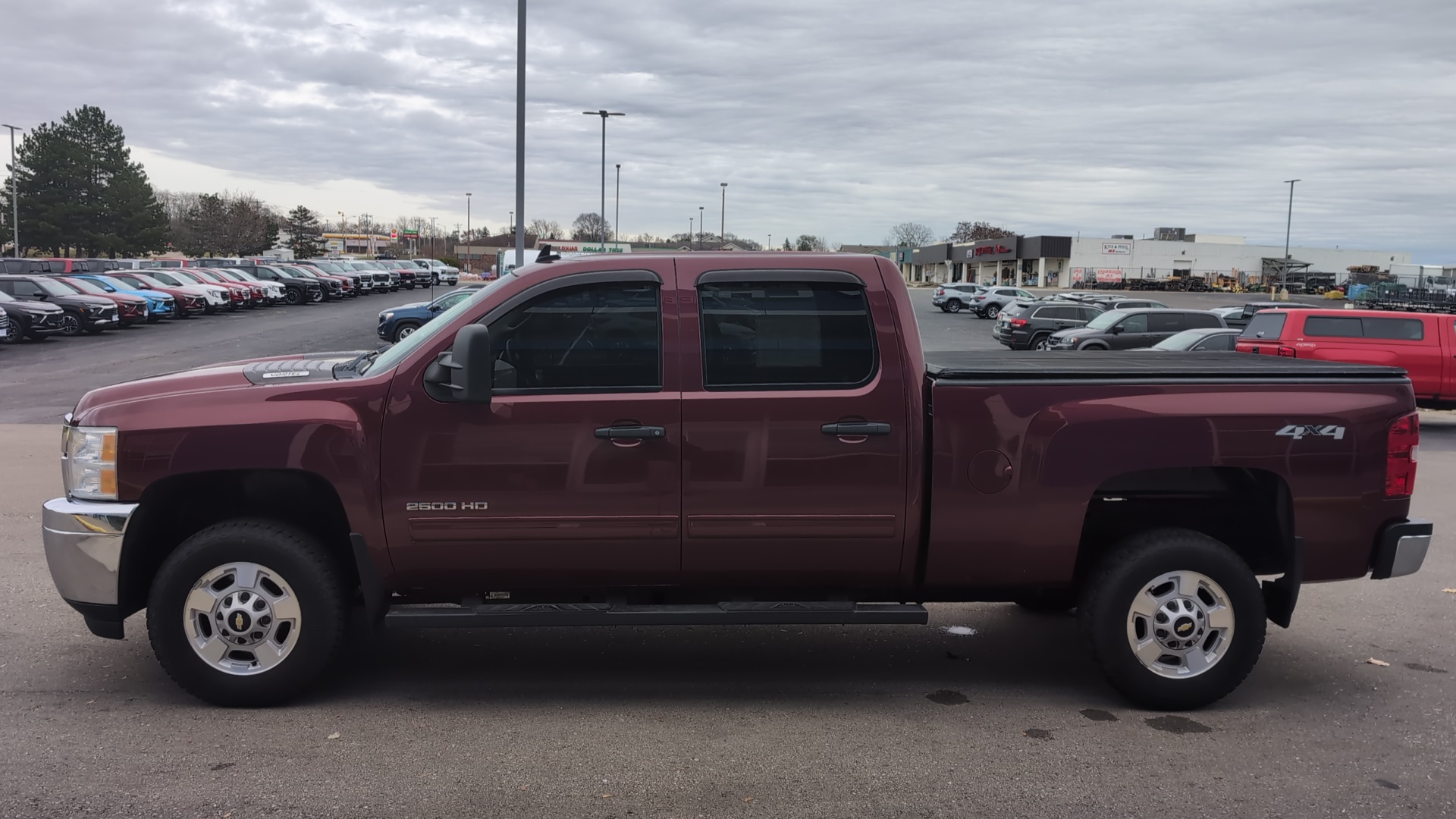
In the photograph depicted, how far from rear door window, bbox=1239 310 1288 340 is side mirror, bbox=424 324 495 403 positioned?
1550 centimetres

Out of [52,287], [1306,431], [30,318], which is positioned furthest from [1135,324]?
[52,287]

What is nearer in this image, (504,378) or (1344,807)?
(1344,807)

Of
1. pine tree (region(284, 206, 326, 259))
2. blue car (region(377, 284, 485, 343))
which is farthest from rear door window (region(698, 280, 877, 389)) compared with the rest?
pine tree (region(284, 206, 326, 259))

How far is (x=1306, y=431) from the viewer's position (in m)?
4.61

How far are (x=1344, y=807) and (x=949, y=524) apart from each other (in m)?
1.74

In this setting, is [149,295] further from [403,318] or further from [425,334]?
[425,334]

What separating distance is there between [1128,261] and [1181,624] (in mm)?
93007

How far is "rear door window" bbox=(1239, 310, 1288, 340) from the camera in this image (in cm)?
1661

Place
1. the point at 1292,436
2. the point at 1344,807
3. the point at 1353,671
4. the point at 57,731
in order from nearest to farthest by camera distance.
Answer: the point at 1344,807 → the point at 57,731 → the point at 1292,436 → the point at 1353,671

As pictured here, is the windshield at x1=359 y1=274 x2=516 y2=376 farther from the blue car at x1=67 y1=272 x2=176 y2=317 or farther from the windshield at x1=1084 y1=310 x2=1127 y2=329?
the blue car at x1=67 y1=272 x2=176 y2=317

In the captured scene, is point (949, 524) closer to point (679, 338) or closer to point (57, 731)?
point (679, 338)

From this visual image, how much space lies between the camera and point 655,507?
4.48 meters

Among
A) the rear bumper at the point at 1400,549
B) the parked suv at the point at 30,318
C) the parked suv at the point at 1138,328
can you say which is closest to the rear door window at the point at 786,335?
the rear bumper at the point at 1400,549

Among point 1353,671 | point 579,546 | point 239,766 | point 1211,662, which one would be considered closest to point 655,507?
point 579,546
